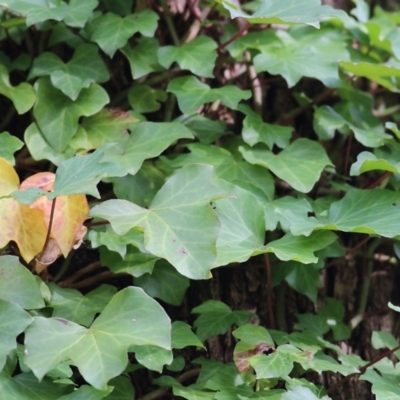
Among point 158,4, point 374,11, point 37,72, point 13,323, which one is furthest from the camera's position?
point 374,11

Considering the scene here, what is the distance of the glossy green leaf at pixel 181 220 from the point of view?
92cm

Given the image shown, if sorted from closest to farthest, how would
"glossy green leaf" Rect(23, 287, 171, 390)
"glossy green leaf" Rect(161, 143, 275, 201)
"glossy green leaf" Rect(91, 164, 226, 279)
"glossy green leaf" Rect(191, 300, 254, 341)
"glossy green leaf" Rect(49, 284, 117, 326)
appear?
1. "glossy green leaf" Rect(23, 287, 171, 390)
2. "glossy green leaf" Rect(91, 164, 226, 279)
3. "glossy green leaf" Rect(49, 284, 117, 326)
4. "glossy green leaf" Rect(191, 300, 254, 341)
5. "glossy green leaf" Rect(161, 143, 275, 201)

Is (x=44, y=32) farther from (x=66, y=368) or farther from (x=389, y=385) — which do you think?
(x=389, y=385)

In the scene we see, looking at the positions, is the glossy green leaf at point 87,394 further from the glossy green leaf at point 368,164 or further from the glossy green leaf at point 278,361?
the glossy green leaf at point 368,164

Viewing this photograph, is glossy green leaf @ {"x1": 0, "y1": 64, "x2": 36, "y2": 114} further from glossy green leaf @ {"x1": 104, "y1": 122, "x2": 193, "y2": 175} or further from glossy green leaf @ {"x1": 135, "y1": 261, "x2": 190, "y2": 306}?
glossy green leaf @ {"x1": 135, "y1": 261, "x2": 190, "y2": 306}

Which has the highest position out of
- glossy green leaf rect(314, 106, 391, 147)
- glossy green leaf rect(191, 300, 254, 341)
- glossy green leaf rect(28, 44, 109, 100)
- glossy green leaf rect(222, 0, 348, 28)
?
glossy green leaf rect(222, 0, 348, 28)

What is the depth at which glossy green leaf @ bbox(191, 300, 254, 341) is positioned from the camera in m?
1.13

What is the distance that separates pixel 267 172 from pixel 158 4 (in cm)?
51

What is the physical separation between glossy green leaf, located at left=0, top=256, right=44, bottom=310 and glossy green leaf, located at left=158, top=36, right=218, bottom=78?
562 mm

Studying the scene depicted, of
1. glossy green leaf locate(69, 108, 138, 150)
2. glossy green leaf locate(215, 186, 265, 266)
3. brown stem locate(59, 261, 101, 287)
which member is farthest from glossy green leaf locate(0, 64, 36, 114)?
glossy green leaf locate(215, 186, 265, 266)

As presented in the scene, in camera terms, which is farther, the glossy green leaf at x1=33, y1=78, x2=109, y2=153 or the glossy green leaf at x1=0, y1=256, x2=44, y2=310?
the glossy green leaf at x1=33, y1=78, x2=109, y2=153

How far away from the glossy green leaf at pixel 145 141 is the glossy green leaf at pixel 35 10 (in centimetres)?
27

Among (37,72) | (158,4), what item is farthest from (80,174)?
(158,4)

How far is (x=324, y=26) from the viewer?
5.02 ft
